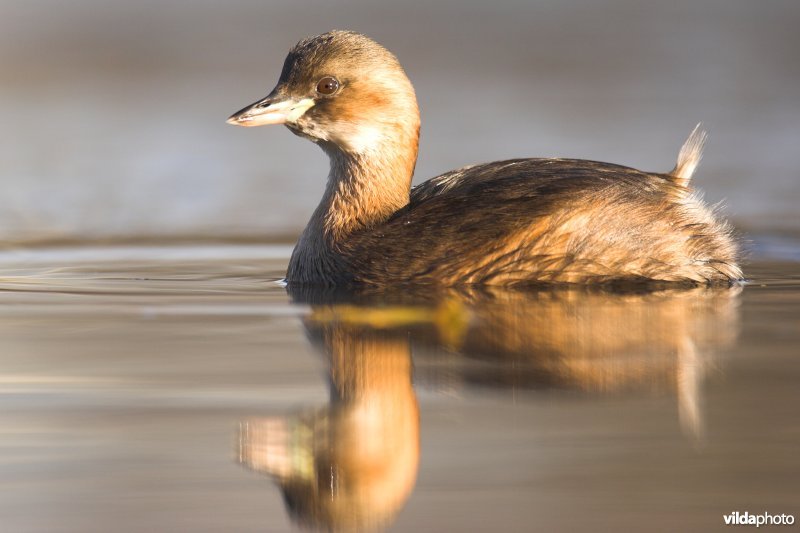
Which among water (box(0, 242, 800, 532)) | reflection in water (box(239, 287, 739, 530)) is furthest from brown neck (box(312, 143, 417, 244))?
water (box(0, 242, 800, 532))

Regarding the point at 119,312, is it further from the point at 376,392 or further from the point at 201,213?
the point at 201,213

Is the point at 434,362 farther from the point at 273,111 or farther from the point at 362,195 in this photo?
the point at 273,111

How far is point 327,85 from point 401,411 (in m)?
3.36

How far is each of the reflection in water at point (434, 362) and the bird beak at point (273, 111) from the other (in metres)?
0.94

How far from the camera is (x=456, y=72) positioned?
1638cm

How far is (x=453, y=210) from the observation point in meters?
6.84

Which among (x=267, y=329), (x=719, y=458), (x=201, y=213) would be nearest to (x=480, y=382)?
(x=719, y=458)

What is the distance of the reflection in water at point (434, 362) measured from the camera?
3.70 meters

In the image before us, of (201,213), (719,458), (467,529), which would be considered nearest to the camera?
(467,529)

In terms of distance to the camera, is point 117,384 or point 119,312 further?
point 119,312

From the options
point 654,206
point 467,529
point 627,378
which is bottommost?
point 467,529

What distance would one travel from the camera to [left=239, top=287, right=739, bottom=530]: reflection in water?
3.70 m

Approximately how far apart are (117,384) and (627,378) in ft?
5.29

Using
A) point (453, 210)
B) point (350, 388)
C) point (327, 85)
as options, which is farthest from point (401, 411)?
point (327, 85)
